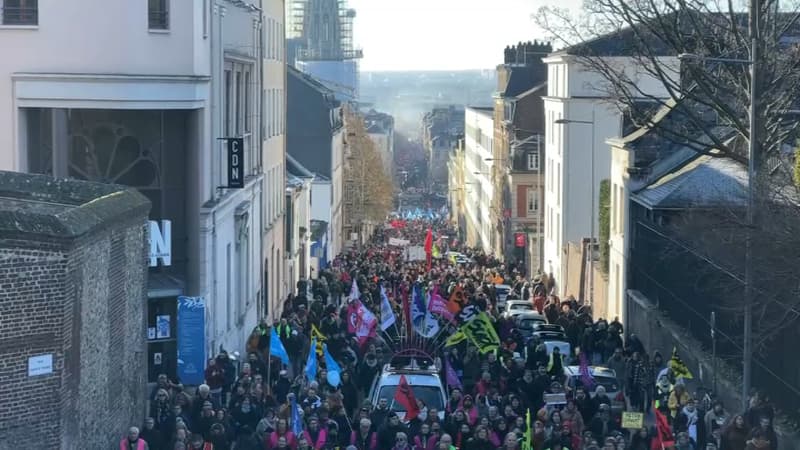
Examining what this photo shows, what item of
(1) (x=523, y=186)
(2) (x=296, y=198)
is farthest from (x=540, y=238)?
(2) (x=296, y=198)

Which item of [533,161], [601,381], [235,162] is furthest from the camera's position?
[533,161]

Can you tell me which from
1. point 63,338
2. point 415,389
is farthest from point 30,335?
point 415,389

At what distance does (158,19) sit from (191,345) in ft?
19.6

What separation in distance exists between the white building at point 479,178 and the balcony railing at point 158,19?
5934cm

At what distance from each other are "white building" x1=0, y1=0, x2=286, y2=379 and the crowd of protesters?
196 cm

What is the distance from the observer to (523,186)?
75.0m

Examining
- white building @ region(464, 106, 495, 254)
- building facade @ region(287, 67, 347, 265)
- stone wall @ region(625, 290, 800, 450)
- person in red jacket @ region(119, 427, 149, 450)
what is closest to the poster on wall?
stone wall @ region(625, 290, 800, 450)

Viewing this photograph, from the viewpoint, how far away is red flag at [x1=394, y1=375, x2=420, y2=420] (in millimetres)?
20781

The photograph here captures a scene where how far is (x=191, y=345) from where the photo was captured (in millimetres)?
28672

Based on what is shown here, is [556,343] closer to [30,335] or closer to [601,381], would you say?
[601,381]

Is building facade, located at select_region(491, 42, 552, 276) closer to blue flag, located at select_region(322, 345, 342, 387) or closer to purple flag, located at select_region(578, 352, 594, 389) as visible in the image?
purple flag, located at select_region(578, 352, 594, 389)

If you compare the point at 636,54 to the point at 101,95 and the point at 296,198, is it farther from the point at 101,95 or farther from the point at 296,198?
the point at 296,198

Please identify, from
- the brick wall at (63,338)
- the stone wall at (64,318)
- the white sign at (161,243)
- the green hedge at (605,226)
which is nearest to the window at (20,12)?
the white sign at (161,243)

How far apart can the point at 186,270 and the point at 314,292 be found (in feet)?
37.8
